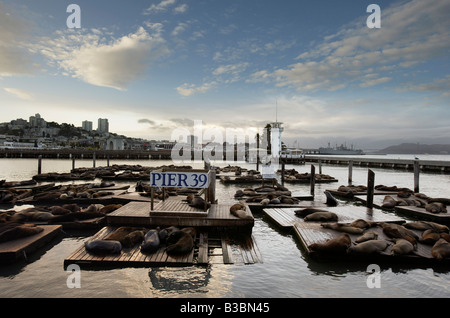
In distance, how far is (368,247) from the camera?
620 centimetres

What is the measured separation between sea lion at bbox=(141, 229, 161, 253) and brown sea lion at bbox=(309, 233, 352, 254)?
3.43m

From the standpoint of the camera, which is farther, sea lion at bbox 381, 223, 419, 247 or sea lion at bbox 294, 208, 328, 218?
sea lion at bbox 294, 208, 328, 218

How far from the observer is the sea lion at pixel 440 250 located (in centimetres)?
591

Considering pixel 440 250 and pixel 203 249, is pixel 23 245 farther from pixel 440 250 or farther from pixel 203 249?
pixel 440 250

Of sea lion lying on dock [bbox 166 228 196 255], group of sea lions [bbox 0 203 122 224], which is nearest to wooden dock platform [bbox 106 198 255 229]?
sea lion lying on dock [bbox 166 228 196 255]

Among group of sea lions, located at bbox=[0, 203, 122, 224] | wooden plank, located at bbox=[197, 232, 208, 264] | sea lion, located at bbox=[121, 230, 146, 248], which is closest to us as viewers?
wooden plank, located at bbox=[197, 232, 208, 264]

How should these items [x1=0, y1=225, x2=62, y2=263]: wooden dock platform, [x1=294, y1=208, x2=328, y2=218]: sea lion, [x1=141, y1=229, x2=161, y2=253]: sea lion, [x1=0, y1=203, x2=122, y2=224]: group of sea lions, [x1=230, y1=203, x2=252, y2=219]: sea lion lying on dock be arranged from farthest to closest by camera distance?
1. [x1=294, y1=208, x2=328, y2=218]: sea lion
2. [x1=0, y1=203, x2=122, y2=224]: group of sea lions
3. [x1=230, y1=203, x2=252, y2=219]: sea lion lying on dock
4. [x1=141, y1=229, x2=161, y2=253]: sea lion
5. [x1=0, y1=225, x2=62, y2=263]: wooden dock platform

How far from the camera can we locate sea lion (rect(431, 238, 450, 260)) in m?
5.91

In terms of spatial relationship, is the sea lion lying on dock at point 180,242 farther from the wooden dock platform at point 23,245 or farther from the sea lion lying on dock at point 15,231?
the sea lion lying on dock at point 15,231

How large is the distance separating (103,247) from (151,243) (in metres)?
0.96

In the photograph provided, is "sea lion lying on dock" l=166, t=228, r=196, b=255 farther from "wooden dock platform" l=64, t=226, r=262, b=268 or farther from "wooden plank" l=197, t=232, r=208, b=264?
"wooden plank" l=197, t=232, r=208, b=264
